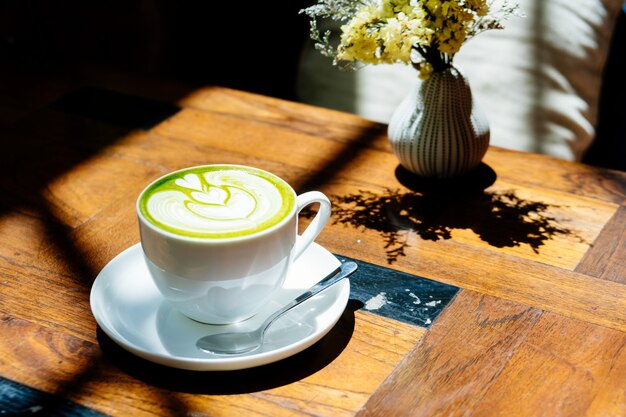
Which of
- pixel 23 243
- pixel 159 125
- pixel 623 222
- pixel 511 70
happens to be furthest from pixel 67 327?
pixel 511 70

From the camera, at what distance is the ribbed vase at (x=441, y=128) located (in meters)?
0.93

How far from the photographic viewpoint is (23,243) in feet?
2.67

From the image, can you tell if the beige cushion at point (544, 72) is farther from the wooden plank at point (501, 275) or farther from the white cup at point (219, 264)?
the white cup at point (219, 264)

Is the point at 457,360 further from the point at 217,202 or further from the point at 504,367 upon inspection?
the point at 217,202

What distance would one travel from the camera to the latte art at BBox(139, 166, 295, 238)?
619mm

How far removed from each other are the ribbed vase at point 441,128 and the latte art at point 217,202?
0.30 metres

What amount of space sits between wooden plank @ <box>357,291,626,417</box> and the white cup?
136 millimetres

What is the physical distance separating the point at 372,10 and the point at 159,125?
414 millimetres

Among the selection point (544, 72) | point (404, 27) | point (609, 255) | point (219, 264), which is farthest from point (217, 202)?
point (544, 72)

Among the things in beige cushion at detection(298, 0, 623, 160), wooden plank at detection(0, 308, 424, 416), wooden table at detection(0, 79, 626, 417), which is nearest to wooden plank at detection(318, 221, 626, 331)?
wooden table at detection(0, 79, 626, 417)

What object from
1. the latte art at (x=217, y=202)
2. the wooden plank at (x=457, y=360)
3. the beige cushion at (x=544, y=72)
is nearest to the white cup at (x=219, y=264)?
the latte art at (x=217, y=202)

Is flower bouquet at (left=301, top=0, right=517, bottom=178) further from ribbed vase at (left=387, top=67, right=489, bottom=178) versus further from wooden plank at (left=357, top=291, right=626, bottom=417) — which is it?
wooden plank at (left=357, top=291, right=626, bottom=417)

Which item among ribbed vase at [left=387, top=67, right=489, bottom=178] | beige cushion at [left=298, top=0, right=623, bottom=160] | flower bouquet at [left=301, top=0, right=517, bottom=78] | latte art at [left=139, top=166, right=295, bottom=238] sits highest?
flower bouquet at [left=301, top=0, right=517, bottom=78]

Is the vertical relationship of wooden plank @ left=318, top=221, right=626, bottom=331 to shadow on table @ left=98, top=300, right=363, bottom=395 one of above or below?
below
